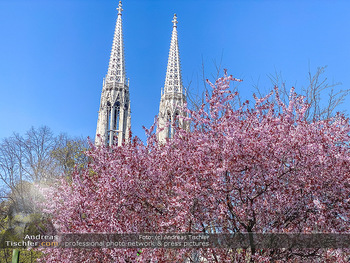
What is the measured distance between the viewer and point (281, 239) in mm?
6898

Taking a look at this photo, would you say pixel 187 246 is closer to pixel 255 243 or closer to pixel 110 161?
pixel 255 243

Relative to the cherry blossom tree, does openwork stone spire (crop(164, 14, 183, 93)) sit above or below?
above

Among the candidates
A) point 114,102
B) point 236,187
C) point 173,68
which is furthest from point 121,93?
point 236,187

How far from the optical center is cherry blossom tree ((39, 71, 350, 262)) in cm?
686

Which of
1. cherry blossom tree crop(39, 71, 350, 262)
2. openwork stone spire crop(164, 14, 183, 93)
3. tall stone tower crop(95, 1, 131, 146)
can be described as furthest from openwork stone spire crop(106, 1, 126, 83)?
cherry blossom tree crop(39, 71, 350, 262)

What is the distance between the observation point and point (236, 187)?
6.89m

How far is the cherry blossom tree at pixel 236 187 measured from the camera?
686 cm

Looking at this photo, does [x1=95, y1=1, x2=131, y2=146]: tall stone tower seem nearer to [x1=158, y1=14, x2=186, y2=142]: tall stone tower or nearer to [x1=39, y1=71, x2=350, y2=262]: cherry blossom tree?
[x1=158, y1=14, x2=186, y2=142]: tall stone tower

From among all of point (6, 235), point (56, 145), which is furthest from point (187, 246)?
point (56, 145)

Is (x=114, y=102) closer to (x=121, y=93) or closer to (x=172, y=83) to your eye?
(x=121, y=93)

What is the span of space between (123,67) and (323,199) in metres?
58.3

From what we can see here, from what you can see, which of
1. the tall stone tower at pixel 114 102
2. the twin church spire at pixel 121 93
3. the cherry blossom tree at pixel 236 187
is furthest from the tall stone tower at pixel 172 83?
the cherry blossom tree at pixel 236 187

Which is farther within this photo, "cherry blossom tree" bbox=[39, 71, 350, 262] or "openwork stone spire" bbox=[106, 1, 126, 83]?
"openwork stone spire" bbox=[106, 1, 126, 83]

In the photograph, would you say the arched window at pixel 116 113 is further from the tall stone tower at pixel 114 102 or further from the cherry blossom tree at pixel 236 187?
the cherry blossom tree at pixel 236 187
